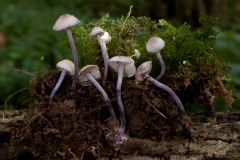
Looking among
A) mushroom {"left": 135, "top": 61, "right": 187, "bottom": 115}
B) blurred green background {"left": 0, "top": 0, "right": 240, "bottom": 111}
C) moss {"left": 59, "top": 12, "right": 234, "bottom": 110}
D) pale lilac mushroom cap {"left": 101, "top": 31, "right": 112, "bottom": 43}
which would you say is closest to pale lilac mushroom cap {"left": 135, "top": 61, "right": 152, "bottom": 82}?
mushroom {"left": 135, "top": 61, "right": 187, "bottom": 115}

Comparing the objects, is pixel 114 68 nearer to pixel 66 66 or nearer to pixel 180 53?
pixel 66 66

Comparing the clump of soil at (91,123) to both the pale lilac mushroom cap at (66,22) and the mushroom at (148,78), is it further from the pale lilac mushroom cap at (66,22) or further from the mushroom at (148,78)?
the pale lilac mushroom cap at (66,22)

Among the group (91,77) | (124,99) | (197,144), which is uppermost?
(91,77)

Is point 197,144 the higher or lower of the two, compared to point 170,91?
lower

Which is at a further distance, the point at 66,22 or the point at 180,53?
the point at 180,53

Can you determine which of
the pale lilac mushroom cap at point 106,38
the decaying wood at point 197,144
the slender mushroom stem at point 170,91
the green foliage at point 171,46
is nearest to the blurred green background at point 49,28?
the green foliage at point 171,46

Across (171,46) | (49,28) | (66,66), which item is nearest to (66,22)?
(66,66)
